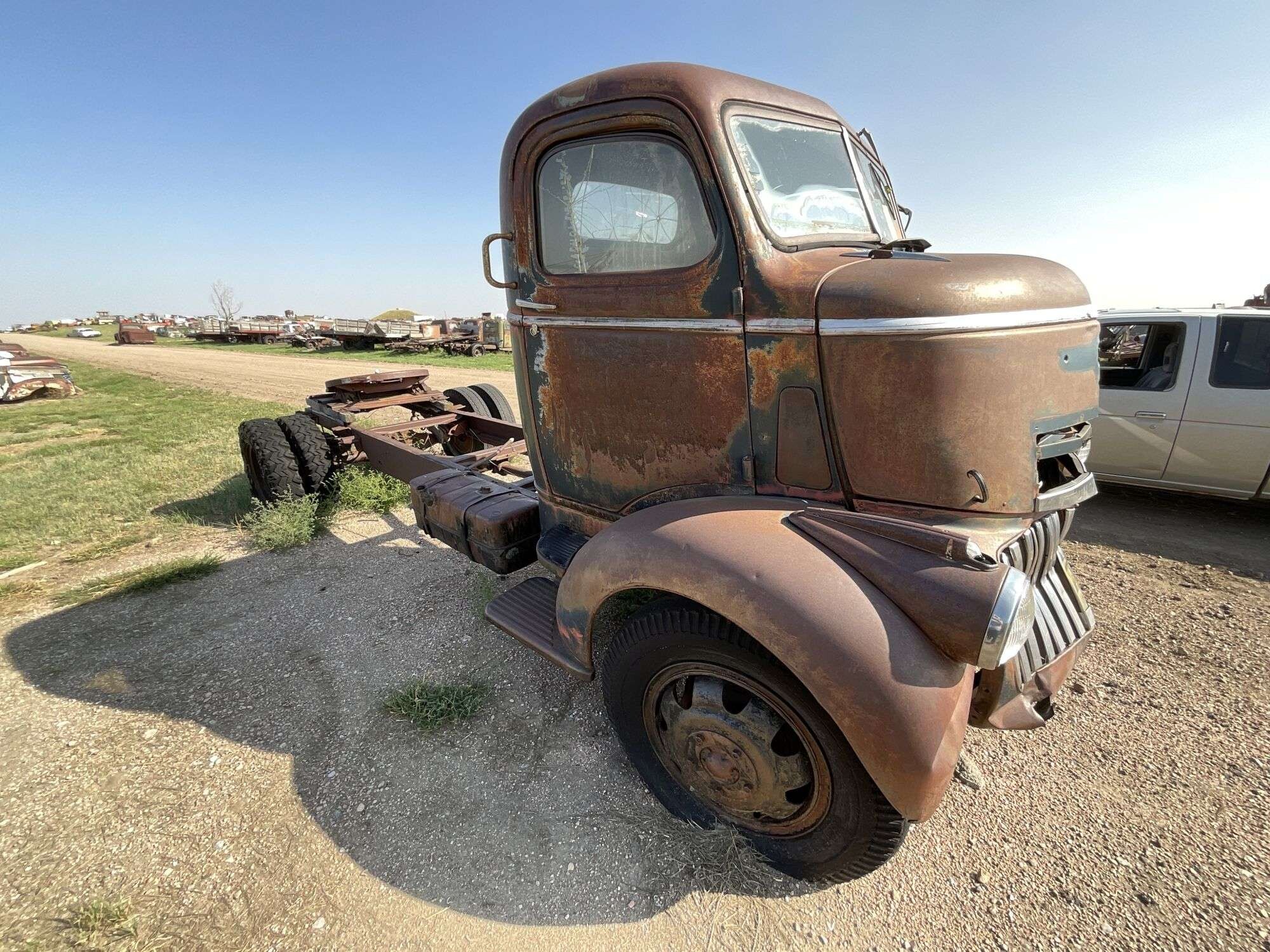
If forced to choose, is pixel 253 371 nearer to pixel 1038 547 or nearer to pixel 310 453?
pixel 310 453

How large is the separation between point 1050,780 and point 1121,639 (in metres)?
1.37

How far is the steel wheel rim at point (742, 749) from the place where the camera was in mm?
1781

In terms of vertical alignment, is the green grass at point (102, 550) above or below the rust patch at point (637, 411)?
below

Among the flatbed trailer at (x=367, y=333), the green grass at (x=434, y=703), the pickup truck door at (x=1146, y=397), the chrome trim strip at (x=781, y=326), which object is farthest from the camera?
the flatbed trailer at (x=367, y=333)

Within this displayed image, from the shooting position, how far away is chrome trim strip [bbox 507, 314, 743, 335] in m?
1.96

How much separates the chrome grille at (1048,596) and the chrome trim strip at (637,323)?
1.13 m

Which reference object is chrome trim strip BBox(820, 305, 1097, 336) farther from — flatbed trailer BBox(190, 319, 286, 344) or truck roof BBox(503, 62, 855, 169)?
flatbed trailer BBox(190, 319, 286, 344)

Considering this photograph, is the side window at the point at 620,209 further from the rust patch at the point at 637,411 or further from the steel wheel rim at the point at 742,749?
the steel wheel rim at the point at 742,749

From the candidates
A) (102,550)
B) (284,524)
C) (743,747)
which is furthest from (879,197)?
(102,550)

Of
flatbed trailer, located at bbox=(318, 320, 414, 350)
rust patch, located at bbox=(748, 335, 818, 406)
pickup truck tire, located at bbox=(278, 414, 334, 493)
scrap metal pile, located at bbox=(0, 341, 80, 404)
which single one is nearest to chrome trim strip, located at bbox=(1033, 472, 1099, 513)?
rust patch, located at bbox=(748, 335, 818, 406)

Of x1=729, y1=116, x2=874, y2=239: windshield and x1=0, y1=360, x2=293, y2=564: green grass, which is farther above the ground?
x1=729, y1=116, x2=874, y2=239: windshield

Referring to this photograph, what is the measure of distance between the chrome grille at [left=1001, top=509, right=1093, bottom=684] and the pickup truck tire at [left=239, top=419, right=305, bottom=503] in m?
5.02

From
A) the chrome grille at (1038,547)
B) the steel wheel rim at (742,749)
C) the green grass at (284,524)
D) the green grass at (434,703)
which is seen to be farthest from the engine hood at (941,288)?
the green grass at (284,524)

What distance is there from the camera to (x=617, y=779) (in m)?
2.31
